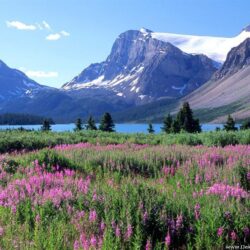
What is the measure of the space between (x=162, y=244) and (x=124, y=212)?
0.70 meters

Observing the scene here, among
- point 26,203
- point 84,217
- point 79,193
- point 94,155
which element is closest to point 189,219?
point 84,217

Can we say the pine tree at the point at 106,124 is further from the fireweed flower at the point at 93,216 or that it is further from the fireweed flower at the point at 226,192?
the fireweed flower at the point at 93,216

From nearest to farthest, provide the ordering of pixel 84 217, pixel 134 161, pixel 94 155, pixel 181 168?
pixel 84 217
pixel 181 168
pixel 134 161
pixel 94 155

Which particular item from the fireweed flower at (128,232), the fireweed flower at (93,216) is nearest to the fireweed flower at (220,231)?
the fireweed flower at (128,232)

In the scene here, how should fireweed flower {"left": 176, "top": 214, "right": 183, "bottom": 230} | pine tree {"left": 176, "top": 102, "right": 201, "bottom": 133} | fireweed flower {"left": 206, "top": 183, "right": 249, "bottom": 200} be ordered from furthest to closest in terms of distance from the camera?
pine tree {"left": 176, "top": 102, "right": 201, "bottom": 133} → fireweed flower {"left": 206, "top": 183, "right": 249, "bottom": 200} → fireweed flower {"left": 176, "top": 214, "right": 183, "bottom": 230}

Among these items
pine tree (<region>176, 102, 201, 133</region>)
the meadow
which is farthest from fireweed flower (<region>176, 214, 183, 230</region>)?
pine tree (<region>176, 102, 201, 133</region>)

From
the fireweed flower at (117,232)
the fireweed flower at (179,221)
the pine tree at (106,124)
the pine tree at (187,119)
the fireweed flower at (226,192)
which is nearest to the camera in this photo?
the fireweed flower at (117,232)

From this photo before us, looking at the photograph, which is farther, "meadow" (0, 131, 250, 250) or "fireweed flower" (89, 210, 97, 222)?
"fireweed flower" (89, 210, 97, 222)

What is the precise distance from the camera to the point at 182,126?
72.2 meters

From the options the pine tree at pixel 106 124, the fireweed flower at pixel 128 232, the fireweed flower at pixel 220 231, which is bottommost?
the fireweed flower at pixel 128 232

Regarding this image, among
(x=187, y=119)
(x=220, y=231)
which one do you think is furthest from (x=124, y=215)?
(x=187, y=119)

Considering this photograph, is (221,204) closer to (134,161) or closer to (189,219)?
(189,219)

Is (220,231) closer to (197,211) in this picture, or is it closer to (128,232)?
(197,211)

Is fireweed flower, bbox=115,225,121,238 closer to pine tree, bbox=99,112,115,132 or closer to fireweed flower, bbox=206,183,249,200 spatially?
fireweed flower, bbox=206,183,249,200
